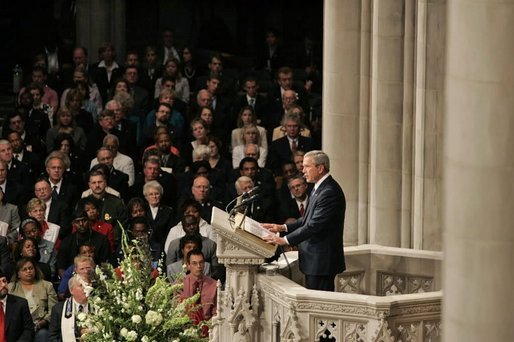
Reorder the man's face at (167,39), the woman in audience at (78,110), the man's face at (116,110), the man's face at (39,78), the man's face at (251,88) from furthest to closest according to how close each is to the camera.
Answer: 1. the man's face at (167,39)
2. the man's face at (39,78)
3. the man's face at (251,88)
4. the woman in audience at (78,110)
5. the man's face at (116,110)

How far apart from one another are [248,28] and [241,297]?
20.8 metres

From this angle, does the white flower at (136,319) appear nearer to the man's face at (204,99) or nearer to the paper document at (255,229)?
the paper document at (255,229)

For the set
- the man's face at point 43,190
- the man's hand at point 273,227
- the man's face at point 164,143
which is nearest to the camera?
the man's hand at point 273,227

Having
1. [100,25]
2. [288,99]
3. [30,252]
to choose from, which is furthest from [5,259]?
[100,25]

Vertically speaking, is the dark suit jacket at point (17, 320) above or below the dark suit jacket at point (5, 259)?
below

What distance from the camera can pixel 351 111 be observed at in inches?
730

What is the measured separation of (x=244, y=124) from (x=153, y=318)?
369 inches

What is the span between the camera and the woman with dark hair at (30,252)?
18438 millimetres

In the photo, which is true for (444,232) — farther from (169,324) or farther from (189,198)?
(189,198)

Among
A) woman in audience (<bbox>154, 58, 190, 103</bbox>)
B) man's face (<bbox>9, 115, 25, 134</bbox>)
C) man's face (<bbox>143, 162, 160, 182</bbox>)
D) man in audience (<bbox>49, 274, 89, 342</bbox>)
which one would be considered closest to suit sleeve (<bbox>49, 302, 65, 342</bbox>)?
man in audience (<bbox>49, 274, 89, 342</bbox>)

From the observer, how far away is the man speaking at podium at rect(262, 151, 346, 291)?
14.4 metres

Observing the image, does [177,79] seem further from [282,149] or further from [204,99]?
[282,149]

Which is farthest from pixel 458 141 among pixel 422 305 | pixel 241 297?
pixel 241 297

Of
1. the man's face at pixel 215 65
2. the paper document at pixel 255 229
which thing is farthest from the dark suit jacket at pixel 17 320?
the man's face at pixel 215 65
